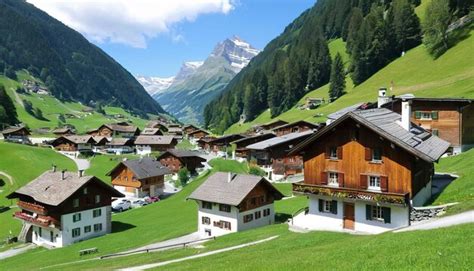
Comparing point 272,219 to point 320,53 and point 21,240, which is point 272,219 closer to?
point 21,240

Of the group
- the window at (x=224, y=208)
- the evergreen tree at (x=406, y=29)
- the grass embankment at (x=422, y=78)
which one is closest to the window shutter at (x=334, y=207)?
the window at (x=224, y=208)

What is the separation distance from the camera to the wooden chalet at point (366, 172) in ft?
101

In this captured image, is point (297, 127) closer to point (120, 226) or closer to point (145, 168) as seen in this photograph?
point (145, 168)

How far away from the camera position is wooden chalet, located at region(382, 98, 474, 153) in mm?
58844

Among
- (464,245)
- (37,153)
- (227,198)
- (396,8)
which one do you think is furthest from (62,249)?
(396,8)

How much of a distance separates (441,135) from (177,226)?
38.6 metres

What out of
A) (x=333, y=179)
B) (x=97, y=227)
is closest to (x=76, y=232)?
(x=97, y=227)

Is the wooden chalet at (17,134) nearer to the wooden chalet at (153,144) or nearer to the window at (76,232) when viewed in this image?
the wooden chalet at (153,144)

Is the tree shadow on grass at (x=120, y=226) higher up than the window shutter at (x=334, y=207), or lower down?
lower down

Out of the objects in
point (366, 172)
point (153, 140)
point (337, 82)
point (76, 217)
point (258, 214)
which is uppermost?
point (337, 82)

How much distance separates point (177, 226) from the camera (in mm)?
52094

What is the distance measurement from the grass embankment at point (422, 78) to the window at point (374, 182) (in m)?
51.2

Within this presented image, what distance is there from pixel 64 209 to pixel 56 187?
4520 mm

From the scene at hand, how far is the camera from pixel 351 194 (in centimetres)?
3247
